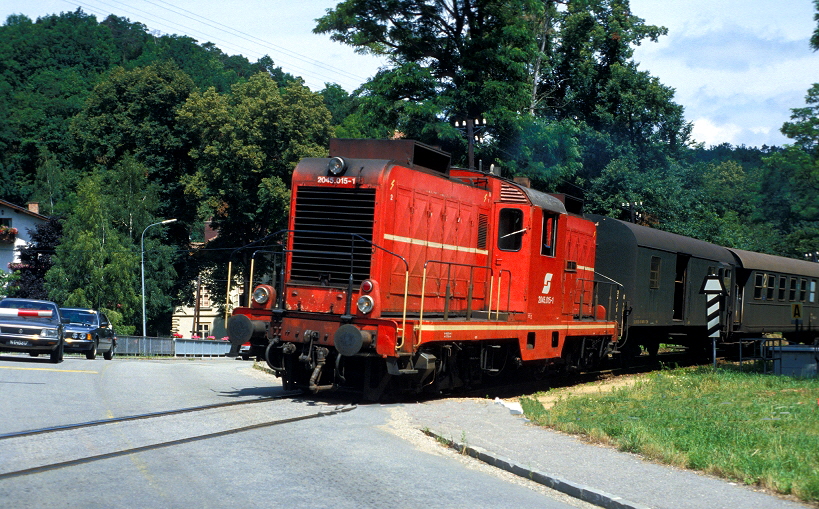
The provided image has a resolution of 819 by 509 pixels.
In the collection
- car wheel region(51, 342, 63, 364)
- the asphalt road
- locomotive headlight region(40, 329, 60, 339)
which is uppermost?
locomotive headlight region(40, 329, 60, 339)

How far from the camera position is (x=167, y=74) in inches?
2335

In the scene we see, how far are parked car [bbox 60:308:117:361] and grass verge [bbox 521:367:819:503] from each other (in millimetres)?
18928

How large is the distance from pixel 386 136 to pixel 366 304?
2267 cm

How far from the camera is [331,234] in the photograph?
44.2 feet

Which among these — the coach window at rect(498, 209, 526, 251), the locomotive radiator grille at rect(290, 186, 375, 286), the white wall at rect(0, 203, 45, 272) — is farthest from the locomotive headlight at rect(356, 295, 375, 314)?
the white wall at rect(0, 203, 45, 272)

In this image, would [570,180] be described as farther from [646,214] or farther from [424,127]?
[424,127]

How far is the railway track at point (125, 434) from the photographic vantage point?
25.9 feet

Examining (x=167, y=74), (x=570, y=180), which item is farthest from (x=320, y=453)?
(x=167, y=74)

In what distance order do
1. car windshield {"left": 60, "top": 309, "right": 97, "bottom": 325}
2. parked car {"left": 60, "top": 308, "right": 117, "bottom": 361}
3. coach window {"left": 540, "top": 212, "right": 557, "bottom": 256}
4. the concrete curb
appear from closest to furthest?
the concrete curb
coach window {"left": 540, "top": 212, "right": 557, "bottom": 256}
parked car {"left": 60, "top": 308, "right": 117, "bottom": 361}
car windshield {"left": 60, "top": 309, "right": 97, "bottom": 325}

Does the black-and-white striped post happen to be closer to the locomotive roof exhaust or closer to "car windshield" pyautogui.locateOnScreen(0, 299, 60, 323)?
the locomotive roof exhaust

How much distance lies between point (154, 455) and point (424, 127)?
25799 mm

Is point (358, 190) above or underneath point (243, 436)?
above

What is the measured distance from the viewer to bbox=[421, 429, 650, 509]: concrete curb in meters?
7.30

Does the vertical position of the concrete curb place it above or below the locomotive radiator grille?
below
